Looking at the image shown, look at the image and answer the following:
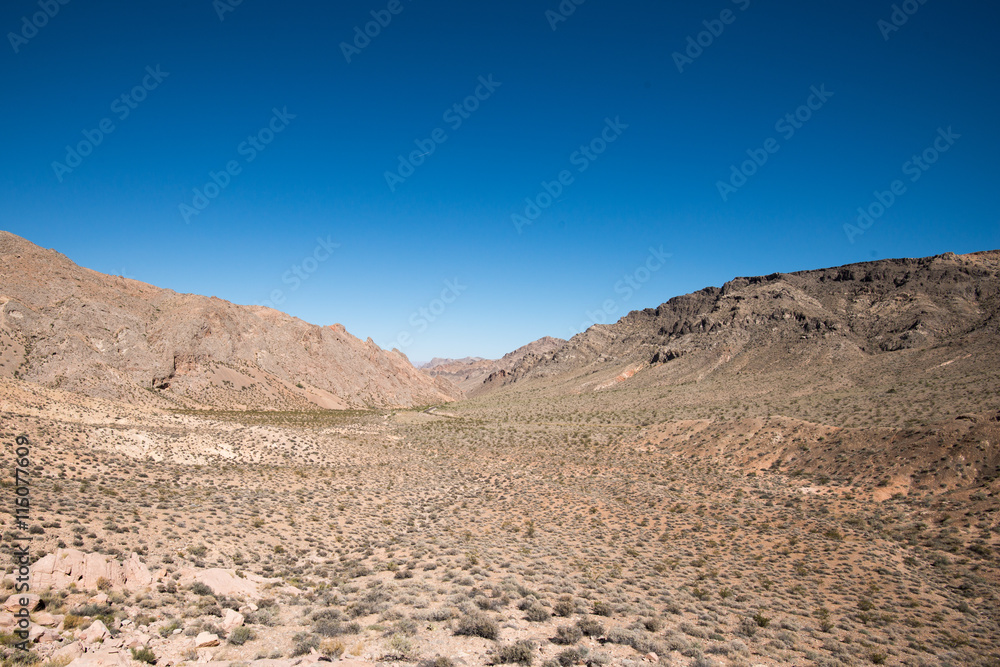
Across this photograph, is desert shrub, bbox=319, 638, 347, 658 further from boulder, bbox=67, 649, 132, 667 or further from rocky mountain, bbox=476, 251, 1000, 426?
rocky mountain, bbox=476, 251, 1000, 426

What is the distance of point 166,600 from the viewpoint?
948 cm

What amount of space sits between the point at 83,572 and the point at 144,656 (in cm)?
344

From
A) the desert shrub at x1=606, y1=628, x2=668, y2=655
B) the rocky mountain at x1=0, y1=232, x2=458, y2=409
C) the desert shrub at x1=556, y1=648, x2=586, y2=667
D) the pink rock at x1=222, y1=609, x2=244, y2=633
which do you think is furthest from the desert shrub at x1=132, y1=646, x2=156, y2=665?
the rocky mountain at x1=0, y1=232, x2=458, y2=409

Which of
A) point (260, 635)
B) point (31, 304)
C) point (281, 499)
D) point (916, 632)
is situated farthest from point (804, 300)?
point (31, 304)

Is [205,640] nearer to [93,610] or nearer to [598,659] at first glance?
[93,610]

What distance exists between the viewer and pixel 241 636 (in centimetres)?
830

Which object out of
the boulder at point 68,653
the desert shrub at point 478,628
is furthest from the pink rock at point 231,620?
the desert shrub at point 478,628

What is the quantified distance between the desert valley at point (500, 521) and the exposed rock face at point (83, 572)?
0.05m

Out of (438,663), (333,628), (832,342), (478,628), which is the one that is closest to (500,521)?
(478,628)

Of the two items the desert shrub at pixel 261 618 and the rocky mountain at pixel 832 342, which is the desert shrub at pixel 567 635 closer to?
the desert shrub at pixel 261 618

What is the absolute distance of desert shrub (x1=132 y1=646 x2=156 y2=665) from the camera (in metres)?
7.17

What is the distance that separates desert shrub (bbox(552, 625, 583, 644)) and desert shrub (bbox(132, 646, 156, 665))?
22.4 ft

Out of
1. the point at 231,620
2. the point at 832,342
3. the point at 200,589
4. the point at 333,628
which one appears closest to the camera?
the point at 231,620

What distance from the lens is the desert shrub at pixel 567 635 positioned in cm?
911
